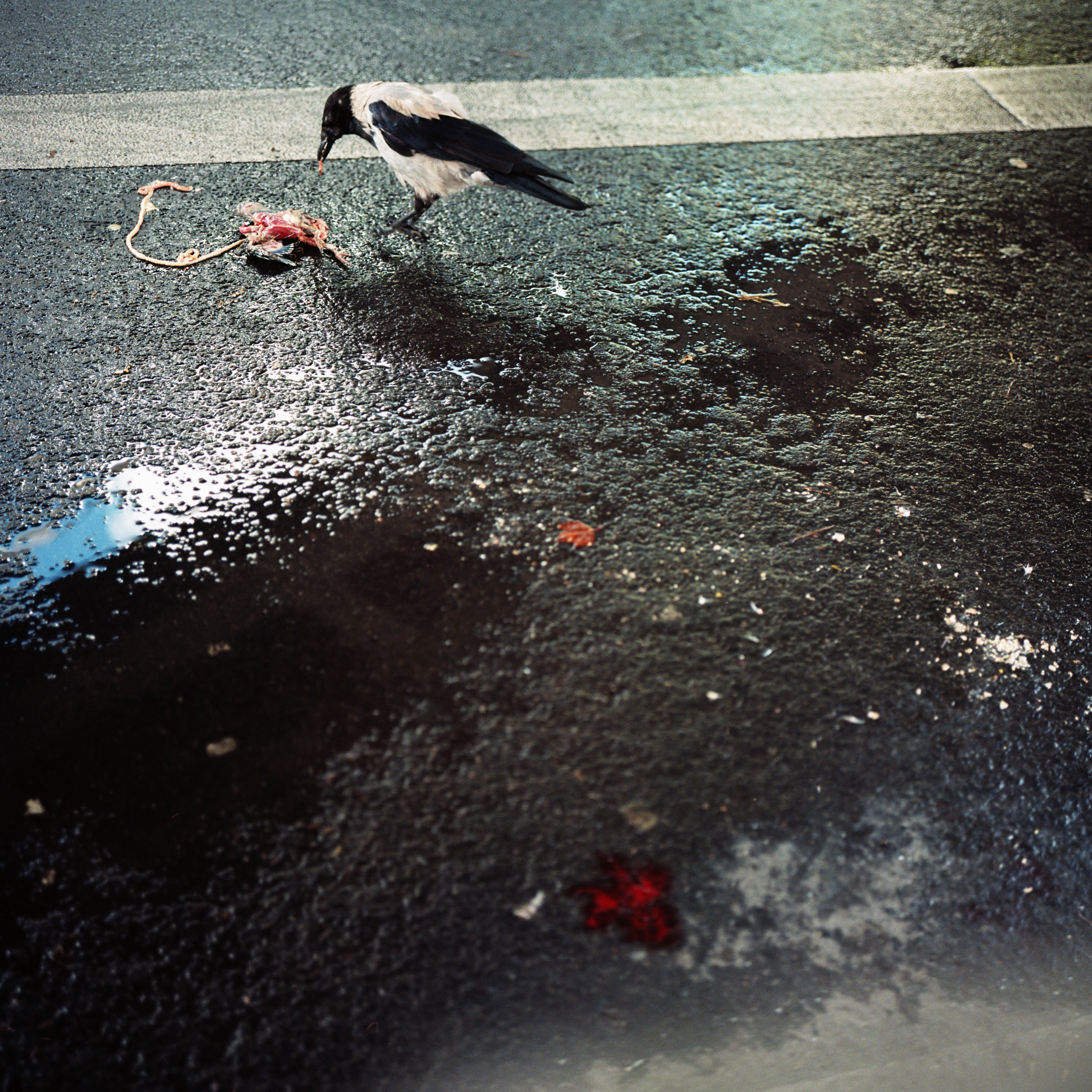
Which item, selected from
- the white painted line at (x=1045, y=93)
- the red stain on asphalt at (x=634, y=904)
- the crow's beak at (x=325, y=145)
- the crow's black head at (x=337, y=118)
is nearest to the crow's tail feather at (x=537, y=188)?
the crow's black head at (x=337, y=118)

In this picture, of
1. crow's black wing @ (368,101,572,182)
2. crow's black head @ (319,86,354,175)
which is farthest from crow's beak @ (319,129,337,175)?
crow's black wing @ (368,101,572,182)

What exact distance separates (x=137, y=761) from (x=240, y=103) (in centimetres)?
373

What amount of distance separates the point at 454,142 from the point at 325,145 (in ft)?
2.38

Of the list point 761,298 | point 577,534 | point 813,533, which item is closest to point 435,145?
point 761,298

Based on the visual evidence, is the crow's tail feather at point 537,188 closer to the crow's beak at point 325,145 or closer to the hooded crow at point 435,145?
the hooded crow at point 435,145

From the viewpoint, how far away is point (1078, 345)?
3.44m

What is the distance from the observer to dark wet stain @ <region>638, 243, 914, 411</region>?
3180 mm

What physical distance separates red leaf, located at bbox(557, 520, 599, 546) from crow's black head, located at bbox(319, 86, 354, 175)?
214 centimetres

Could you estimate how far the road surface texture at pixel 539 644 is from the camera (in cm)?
180

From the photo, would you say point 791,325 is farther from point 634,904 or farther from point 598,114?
point 634,904

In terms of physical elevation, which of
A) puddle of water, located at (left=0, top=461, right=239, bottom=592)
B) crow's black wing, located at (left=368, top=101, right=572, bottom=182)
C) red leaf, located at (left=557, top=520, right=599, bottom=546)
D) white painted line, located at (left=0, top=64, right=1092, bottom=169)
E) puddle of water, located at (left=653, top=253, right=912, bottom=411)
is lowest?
red leaf, located at (left=557, top=520, right=599, bottom=546)

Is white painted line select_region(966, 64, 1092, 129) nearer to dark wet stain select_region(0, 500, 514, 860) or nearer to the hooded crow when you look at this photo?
the hooded crow

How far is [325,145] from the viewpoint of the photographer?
3.84 metres

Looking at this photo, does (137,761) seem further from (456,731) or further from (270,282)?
(270,282)
